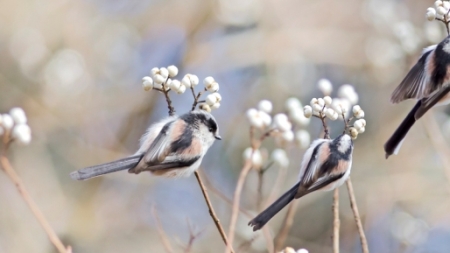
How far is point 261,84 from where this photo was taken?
3623 mm

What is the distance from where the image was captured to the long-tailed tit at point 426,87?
0.66m

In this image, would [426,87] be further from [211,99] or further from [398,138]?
[211,99]

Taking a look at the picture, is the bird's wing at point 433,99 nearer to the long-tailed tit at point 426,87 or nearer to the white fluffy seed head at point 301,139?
the long-tailed tit at point 426,87

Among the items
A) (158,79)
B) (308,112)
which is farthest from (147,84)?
(308,112)

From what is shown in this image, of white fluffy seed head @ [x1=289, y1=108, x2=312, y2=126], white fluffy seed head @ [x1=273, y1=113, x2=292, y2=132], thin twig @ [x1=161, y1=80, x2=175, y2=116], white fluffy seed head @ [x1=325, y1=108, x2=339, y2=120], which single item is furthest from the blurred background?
white fluffy seed head @ [x1=325, y1=108, x2=339, y2=120]

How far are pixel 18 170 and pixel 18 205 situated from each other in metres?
0.23

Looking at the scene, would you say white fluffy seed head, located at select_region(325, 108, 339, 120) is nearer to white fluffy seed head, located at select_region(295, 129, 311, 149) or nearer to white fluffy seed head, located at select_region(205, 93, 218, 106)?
white fluffy seed head, located at select_region(205, 93, 218, 106)

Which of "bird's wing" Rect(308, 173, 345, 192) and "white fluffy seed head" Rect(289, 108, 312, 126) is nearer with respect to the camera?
"bird's wing" Rect(308, 173, 345, 192)

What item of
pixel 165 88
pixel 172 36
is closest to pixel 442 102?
pixel 165 88

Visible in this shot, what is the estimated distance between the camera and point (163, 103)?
324 cm

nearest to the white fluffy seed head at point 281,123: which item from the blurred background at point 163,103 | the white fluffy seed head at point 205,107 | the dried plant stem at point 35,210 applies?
the white fluffy seed head at point 205,107

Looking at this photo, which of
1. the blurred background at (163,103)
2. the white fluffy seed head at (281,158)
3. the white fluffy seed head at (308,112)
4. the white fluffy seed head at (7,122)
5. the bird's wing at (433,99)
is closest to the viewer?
the bird's wing at (433,99)

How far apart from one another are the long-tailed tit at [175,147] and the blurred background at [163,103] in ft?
6.24

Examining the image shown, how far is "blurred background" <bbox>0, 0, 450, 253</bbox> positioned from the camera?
10.3 ft
